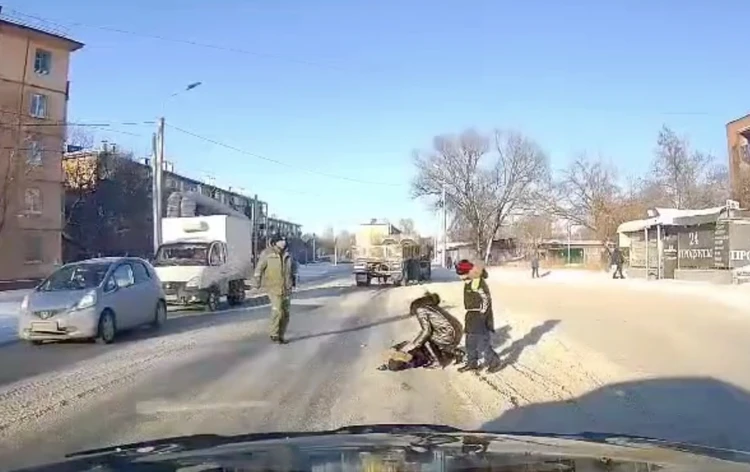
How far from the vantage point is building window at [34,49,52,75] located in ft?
162

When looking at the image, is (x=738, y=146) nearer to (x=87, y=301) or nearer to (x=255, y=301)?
(x=255, y=301)

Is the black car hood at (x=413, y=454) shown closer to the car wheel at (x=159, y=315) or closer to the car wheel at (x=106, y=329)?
the car wheel at (x=106, y=329)

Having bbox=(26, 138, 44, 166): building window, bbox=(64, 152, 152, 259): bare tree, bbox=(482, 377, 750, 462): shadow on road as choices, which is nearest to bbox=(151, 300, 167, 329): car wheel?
bbox=(482, 377, 750, 462): shadow on road

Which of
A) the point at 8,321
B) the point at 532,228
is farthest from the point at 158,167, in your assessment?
the point at 532,228

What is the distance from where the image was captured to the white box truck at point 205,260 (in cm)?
2591

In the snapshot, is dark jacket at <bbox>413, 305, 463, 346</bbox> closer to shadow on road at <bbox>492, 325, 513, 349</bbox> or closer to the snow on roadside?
shadow on road at <bbox>492, 325, 513, 349</bbox>

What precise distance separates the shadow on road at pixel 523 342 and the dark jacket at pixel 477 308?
0.81 m

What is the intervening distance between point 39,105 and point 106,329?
36.0 metres

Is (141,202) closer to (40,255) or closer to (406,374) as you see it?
(40,255)

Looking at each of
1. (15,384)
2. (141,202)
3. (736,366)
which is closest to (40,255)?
(141,202)

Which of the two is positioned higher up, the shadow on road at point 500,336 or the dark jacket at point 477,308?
the dark jacket at point 477,308

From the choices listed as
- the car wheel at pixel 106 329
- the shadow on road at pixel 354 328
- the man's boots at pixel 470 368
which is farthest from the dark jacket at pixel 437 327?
the car wheel at pixel 106 329

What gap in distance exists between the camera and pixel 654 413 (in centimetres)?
902

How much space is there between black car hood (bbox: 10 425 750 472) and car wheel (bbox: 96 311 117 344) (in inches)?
513
